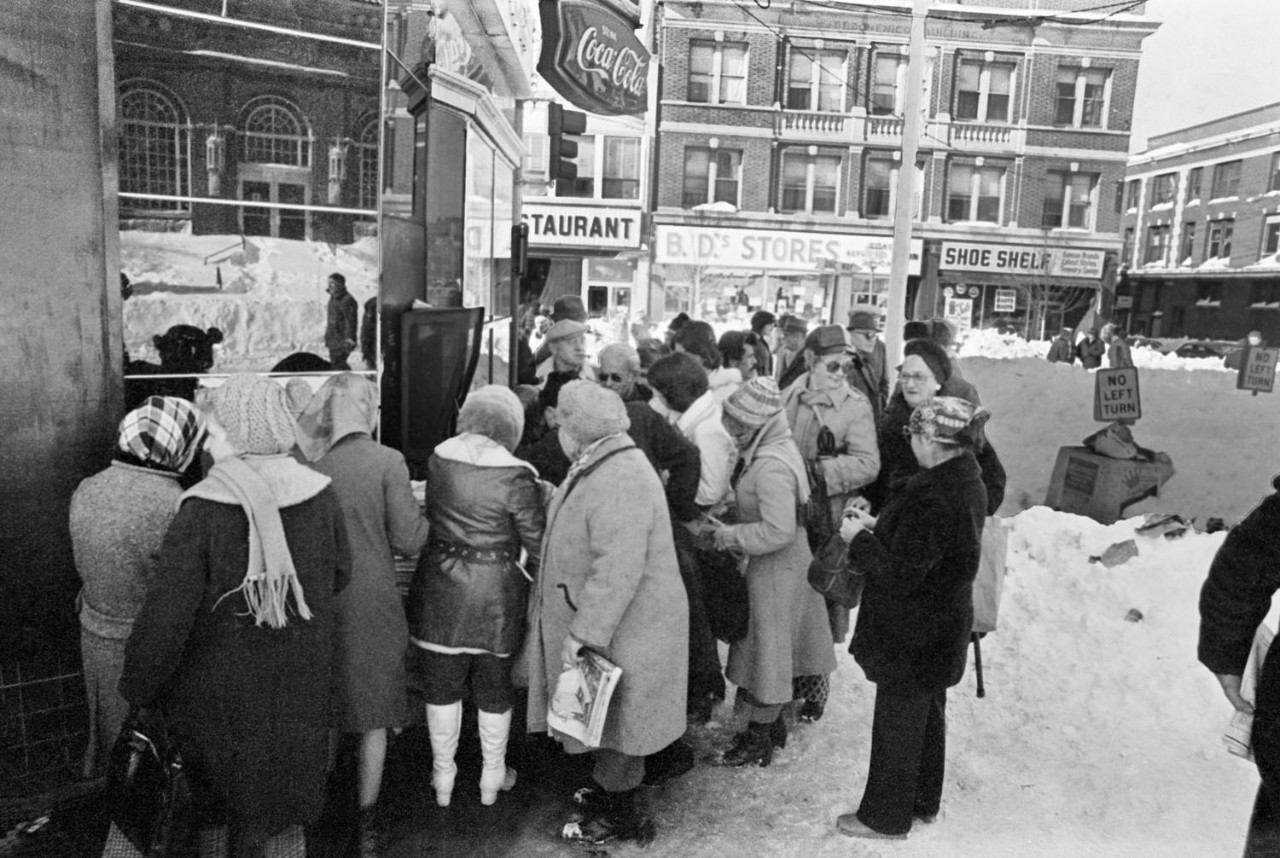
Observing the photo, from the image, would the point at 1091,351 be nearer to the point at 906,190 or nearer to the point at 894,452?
the point at 906,190

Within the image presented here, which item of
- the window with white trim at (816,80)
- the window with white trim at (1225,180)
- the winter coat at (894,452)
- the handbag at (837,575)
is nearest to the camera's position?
the handbag at (837,575)

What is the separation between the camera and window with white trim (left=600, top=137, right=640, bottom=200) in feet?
100

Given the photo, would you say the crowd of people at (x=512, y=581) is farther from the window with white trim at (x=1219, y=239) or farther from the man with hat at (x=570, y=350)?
the window with white trim at (x=1219, y=239)

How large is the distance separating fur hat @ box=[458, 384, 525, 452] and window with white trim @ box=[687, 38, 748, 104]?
29334 mm

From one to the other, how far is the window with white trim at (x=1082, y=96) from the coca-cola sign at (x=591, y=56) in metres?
28.9

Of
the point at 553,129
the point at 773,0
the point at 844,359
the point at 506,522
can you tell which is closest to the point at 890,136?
the point at 773,0

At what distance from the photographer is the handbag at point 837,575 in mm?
4012

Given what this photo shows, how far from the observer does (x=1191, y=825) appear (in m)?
4.12

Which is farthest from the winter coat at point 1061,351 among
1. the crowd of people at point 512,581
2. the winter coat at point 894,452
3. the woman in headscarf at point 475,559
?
the woman in headscarf at point 475,559

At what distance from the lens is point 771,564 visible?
14.8 feet

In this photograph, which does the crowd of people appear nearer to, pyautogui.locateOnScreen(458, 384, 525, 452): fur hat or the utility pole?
pyautogui.locateOnScreen(458, 384, 525, 452): fur hat

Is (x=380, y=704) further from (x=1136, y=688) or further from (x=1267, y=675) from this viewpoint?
(x=1136, y=688)

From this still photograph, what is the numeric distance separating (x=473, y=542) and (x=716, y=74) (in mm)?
30170

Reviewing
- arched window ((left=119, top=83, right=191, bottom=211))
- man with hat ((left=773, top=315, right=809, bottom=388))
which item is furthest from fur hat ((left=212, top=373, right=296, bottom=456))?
man with hat ((left=773, top=315, right=809, bottom=388))
